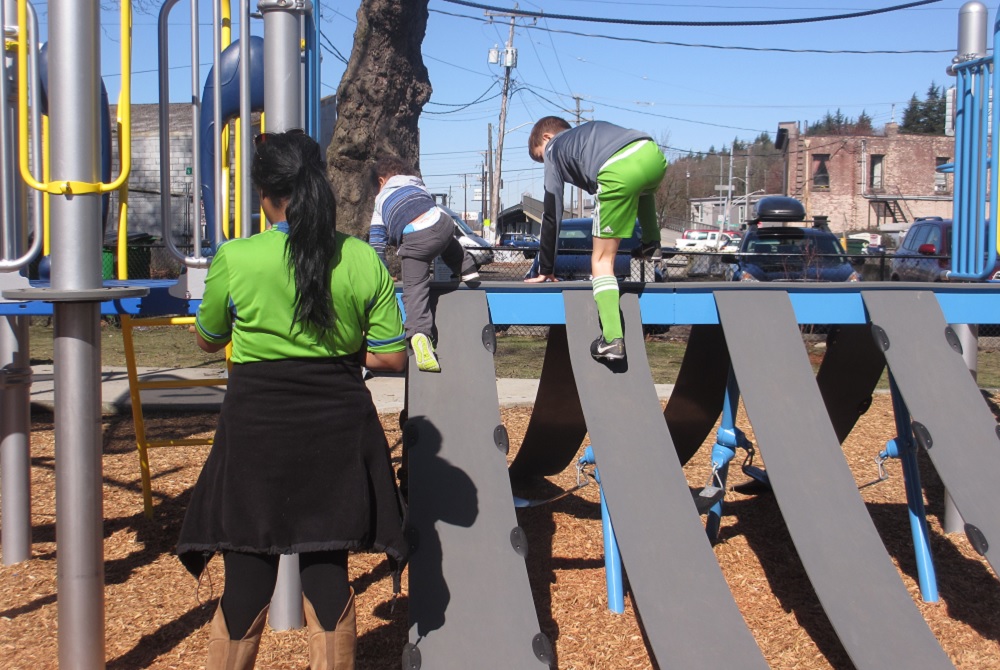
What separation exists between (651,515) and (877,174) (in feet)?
208

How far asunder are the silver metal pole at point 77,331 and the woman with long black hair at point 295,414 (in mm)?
513

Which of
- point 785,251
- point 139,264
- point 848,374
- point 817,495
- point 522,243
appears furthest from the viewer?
point 522,243

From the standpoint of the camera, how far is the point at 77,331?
9.02ft

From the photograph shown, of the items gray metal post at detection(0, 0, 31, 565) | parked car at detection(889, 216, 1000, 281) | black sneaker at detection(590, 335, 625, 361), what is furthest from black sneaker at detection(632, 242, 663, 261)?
parked car at detection(889, 216, 1000, 281)

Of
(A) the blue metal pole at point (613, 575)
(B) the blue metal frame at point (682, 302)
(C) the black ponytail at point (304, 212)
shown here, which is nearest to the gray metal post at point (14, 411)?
(B) the blue metal frame at point (682, 302)

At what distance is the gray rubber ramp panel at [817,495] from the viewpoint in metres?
2.95

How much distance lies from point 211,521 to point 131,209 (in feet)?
78.8

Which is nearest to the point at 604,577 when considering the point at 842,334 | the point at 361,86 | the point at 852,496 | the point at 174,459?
the point at 852,496

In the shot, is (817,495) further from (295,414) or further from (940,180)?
(940,180)

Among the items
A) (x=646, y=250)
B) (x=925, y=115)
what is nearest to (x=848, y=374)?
(x=646, y=250)

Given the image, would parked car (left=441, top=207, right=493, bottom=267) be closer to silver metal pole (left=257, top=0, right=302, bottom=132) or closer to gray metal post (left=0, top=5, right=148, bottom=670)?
silver metal pole (left=257, top=0, right=302, bottom=132)

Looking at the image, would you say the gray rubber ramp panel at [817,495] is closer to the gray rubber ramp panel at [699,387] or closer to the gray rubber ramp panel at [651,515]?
the gray rubber ramp panel at [651,515]

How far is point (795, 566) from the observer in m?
4.48

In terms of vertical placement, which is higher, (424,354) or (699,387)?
(424,354)
